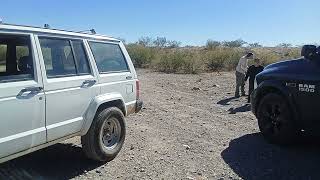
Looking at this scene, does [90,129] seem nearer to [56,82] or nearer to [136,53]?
[56,82]

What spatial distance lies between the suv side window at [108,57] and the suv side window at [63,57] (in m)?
0.30

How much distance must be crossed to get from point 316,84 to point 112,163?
320cm

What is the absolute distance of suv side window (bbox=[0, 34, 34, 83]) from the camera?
5.07m

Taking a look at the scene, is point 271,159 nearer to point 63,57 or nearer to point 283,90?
point 283,90

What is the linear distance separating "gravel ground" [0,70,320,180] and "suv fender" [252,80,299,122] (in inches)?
23.7

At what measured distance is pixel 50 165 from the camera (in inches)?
249

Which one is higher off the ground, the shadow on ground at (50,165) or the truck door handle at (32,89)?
the truck door handle at (32,89)

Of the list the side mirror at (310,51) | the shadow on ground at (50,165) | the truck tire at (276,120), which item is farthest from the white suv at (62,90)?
the side mirror at (310,51)

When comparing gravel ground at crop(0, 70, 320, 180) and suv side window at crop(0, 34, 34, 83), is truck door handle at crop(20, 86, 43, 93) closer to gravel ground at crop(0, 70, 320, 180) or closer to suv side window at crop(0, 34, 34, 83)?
suv side window at crop(0, 34, 34, 83)

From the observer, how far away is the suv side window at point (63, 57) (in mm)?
5500

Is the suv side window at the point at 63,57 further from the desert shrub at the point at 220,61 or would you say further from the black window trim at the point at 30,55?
the desert shrub at the point at 220,61

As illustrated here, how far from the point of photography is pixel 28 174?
19.3 ft

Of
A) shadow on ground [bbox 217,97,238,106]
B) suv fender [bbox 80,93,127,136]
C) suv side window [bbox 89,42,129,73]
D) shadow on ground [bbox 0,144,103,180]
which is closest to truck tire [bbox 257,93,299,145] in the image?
suv side window [bbox 89,42,129,73]

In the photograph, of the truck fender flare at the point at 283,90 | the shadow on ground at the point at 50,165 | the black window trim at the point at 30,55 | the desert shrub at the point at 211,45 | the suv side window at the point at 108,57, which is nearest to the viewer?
the black window trim at the point at 30,55
